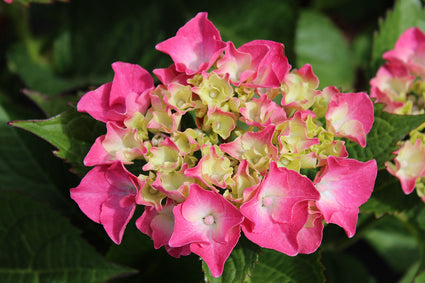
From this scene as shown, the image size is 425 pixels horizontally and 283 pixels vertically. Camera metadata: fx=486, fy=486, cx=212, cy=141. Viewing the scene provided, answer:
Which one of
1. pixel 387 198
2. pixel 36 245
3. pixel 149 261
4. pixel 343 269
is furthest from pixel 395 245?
pixel 36 245

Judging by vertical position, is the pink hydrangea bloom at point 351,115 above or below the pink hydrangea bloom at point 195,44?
below

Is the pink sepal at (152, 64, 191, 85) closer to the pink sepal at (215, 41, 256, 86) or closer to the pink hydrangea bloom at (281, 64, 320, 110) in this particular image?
the pink sepal at (215, 41, 256, 86)

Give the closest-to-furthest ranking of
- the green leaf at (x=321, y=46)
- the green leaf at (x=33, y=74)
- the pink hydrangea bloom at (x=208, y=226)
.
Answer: the pink hydrangea bloom at (x=208, y=226)
the green leaf at (x=33, y=74)
the green leaf at (x=321, y=46)

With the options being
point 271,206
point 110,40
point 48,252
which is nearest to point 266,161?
point 271,206

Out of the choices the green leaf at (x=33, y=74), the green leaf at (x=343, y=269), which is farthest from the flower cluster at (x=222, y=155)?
the green leaf at (x=33, y=74)

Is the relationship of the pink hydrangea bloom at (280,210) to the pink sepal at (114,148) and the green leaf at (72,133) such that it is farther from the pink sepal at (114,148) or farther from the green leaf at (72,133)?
the green leaf at (72,133)

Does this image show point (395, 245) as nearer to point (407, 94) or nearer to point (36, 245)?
point (407, 94)
